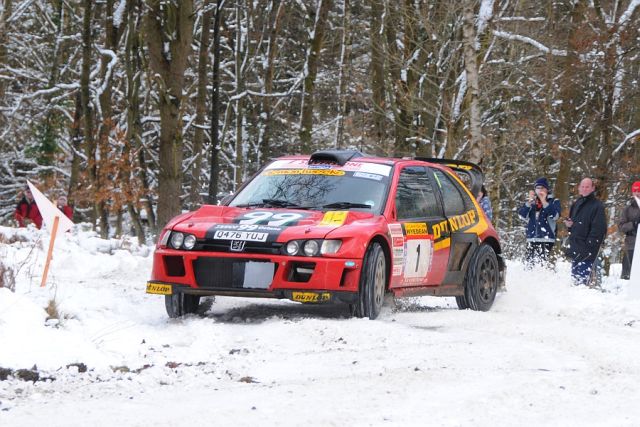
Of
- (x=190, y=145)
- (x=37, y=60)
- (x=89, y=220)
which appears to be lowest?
(x=89, y=220)

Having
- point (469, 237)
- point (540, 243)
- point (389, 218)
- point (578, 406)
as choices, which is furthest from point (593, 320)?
point (540, 243)

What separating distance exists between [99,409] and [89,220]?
38812mm

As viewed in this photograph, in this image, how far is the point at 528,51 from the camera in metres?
32.2

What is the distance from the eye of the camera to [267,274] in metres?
8.87

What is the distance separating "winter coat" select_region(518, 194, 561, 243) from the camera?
1666cm

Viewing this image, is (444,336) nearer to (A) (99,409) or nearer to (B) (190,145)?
(A) (99,409)

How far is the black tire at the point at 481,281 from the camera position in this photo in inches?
444

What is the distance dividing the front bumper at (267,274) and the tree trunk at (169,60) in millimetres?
12899

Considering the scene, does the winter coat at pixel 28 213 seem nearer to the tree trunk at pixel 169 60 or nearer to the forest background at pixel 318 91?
the forest background at pixel 318 91

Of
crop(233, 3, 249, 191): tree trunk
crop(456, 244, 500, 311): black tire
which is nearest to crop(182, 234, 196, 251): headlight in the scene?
crop(456, 244, 500, 311): black tire

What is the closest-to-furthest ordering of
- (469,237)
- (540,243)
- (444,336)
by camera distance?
(444,336) → (469,237) → (540,243)

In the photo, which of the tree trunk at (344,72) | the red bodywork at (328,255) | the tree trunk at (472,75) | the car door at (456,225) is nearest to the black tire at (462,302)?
the car door at (456,225)

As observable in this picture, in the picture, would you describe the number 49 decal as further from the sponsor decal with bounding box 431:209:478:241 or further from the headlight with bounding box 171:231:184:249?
the sponsor decal with bounding box 431:209:478:241

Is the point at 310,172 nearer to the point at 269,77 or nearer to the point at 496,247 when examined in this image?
the point at 496,247
